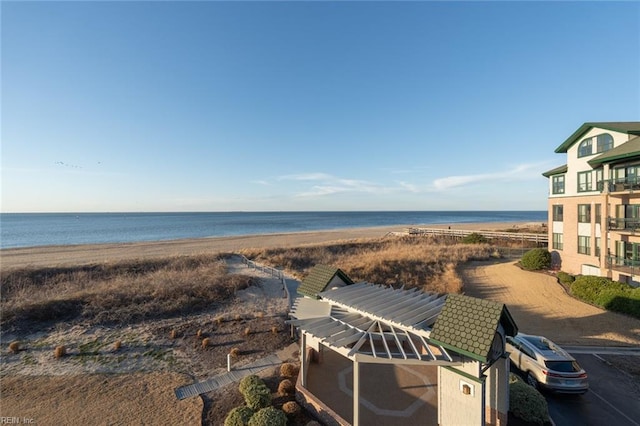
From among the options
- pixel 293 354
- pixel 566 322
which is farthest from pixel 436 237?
pixel 293 354

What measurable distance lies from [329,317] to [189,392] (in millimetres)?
5267

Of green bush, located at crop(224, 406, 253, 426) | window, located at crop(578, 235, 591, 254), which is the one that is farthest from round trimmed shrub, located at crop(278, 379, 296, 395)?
window, located at crop(578, 235, 591, 254)

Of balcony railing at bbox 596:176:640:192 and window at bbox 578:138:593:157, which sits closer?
balcony railing at bbox 596:176:640:192

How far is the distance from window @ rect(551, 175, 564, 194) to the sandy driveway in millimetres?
7183

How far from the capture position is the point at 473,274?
979 inches

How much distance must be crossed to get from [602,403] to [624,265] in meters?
14.6

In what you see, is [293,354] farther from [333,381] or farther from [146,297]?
[146,297]

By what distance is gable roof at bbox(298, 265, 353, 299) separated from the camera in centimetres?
997

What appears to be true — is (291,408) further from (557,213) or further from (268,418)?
(557,213)

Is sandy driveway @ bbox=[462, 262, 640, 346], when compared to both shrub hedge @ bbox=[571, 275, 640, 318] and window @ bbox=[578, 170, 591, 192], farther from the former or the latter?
window @ bbox=[578, 170, 591, 192]

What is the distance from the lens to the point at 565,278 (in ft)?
67.4

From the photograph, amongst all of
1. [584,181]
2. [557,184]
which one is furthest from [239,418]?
[557,184]

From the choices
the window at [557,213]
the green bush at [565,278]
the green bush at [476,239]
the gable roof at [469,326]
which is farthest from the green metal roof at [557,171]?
the gable roof at [469,326]

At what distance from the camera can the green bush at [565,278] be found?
66.3 ft
